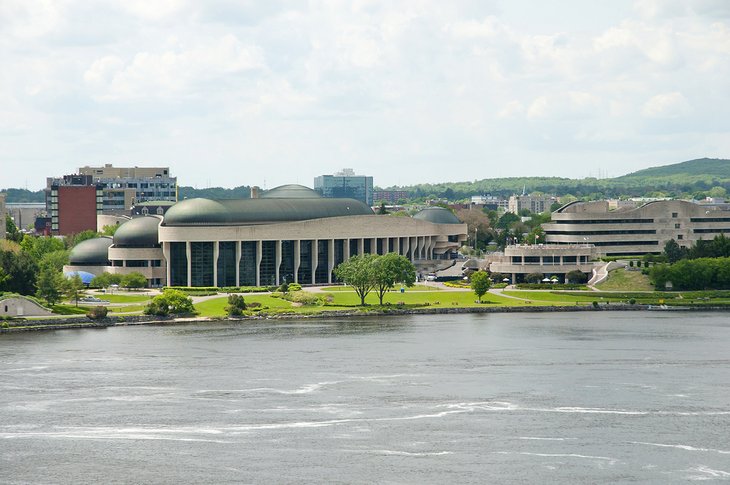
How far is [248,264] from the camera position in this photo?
17225 cm

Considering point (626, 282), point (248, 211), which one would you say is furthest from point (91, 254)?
point (626, 282)

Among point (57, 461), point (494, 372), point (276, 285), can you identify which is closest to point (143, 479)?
point (57, 461)

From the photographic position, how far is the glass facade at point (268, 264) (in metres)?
173

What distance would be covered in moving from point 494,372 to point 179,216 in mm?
79213

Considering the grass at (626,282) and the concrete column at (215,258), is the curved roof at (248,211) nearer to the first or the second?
the concrete column at (215,258)

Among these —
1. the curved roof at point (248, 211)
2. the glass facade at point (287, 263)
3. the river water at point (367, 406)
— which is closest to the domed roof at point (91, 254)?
the curved roof at point (248, 211)

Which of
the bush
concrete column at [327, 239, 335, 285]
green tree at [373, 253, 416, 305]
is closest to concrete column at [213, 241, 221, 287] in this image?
concrete column at [327, 239, 335, 285]

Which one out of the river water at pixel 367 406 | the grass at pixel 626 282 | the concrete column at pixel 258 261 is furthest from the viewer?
the concrete column at pixel 258 261

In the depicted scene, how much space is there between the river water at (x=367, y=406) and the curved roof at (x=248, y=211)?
143 feet

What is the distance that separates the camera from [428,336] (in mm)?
123625

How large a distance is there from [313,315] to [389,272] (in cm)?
1168

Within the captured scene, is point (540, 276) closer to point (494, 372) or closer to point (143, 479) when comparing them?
point (494, 372)

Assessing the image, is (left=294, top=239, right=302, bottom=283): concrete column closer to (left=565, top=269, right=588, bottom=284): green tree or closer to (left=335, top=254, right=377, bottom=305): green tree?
(left=335, top=254, right=377, bottom=305): green tree

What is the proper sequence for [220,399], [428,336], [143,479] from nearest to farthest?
1. [143,479]
2. [220,399]
3. [428,336]
